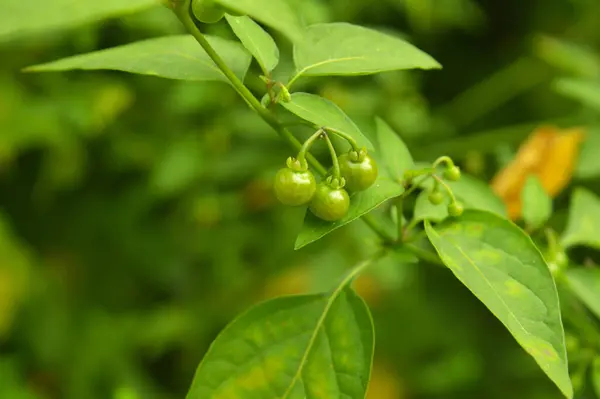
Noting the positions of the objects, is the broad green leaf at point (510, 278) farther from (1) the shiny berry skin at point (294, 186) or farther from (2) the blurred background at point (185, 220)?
(2) the blurred background at point (185, 220)

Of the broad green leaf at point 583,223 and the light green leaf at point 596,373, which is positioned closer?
the light green leaf at point 596,373

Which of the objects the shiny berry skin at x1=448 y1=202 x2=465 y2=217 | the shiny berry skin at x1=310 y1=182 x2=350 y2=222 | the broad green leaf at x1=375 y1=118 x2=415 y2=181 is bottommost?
the shiny berry skin at x1=448 y1=202 x2=465 y2=217

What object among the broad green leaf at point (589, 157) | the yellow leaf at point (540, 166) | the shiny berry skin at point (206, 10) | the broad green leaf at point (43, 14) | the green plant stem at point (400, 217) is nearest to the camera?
the broad green leaf at point (43, 14)

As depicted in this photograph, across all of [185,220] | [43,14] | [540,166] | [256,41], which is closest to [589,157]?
[540,166]

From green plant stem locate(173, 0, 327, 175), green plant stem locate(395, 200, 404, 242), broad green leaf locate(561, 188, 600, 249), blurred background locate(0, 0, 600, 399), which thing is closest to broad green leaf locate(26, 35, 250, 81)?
green plant stem locate(173, 0, 327, 175)

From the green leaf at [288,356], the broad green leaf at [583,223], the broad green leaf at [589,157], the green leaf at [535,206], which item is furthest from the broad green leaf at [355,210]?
the broad green leaf at [589,157]

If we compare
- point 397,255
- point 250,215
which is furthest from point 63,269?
point 397,255

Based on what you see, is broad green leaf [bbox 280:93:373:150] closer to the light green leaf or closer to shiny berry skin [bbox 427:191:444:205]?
shiny berry skin [bbox 427:191:444:205]
